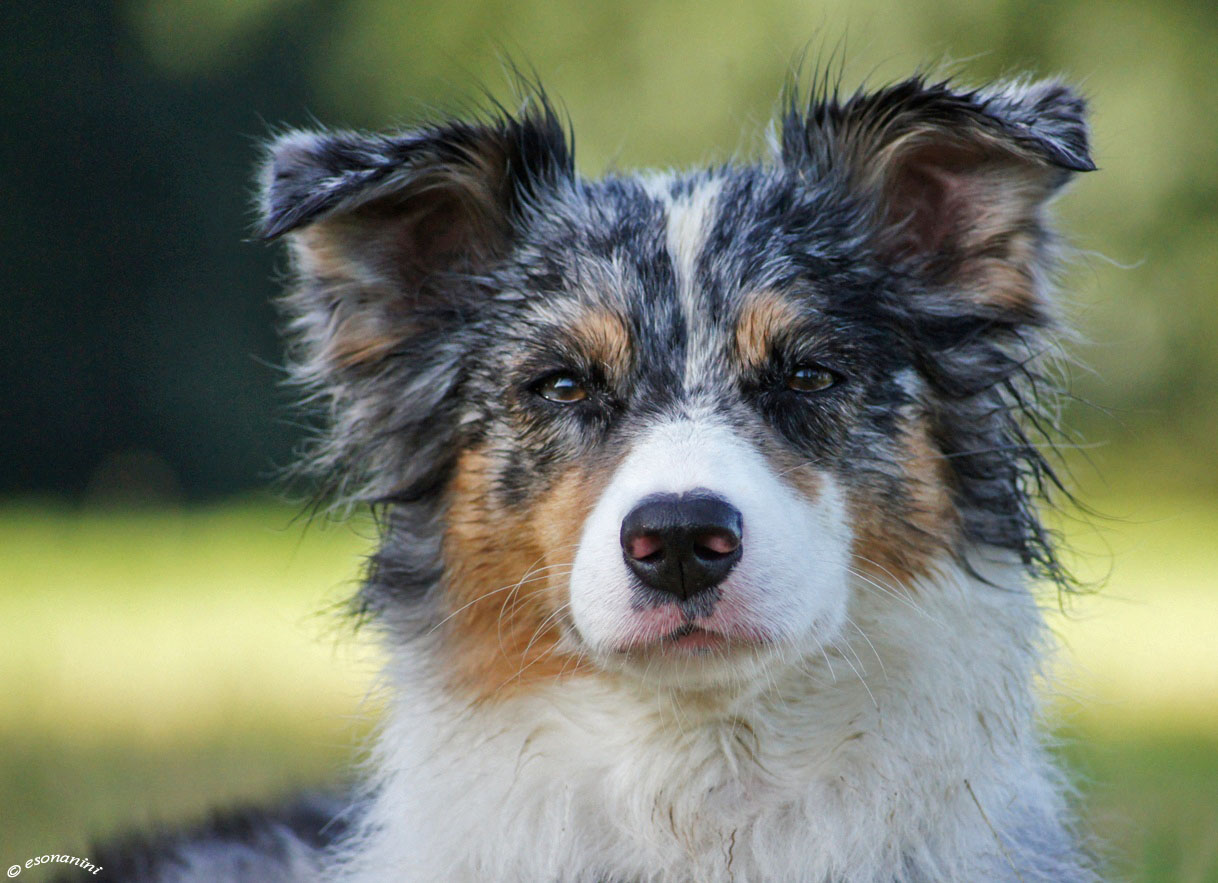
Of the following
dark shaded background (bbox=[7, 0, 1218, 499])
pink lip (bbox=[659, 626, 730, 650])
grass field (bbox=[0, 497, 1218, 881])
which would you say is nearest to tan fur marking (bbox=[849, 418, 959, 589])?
pink lip (bbox=[659, 626, 730, 650])

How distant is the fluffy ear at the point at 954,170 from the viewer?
4.03 m

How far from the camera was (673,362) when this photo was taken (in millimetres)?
3947

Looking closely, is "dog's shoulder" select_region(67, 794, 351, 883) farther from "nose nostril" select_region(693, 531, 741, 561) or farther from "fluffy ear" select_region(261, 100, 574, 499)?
"nose nostril" select_region(693, 531, 741, 561)

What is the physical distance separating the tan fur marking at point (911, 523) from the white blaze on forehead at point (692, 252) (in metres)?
0.60

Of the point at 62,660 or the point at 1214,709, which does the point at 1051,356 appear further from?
the point at 62,660

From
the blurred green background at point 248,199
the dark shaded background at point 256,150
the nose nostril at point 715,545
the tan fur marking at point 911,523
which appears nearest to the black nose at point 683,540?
the nose nostril at point 715,545

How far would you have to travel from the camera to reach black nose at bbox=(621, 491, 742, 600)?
3354mm

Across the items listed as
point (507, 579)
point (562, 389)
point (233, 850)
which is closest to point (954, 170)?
point (562, 389)

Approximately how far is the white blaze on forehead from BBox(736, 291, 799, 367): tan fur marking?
9 centimetres

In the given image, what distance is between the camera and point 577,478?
13.0ft

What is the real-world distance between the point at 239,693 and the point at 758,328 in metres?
5.25

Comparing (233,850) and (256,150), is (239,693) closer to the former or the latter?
(233,850)

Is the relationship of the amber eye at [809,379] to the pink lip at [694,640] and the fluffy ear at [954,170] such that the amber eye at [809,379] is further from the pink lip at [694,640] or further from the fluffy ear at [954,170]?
the pink lip at [694,640]

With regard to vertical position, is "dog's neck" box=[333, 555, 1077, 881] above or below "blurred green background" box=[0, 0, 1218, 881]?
below
